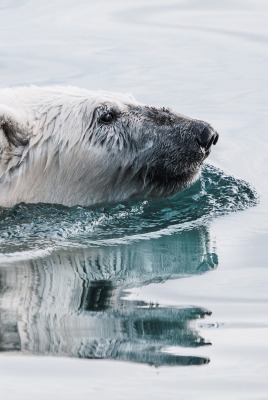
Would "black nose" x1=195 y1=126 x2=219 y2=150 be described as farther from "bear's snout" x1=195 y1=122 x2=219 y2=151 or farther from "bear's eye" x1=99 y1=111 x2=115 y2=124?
"bear's eye" x1=99 y1=111 x2=115 y2=124

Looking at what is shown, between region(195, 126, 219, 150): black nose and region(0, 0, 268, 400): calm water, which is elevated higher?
region(195, 126, 219, 150): black nose

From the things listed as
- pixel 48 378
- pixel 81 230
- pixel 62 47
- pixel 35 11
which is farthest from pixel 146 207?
pixel 35 11

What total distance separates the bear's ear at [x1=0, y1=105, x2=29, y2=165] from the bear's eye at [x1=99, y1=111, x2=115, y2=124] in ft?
2.28

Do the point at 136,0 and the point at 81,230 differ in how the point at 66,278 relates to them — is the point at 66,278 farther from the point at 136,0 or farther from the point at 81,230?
the point at 136,0

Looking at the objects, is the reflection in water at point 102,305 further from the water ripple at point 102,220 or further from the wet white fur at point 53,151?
the wet white fur at point 53,151

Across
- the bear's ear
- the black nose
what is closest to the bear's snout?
the black nose

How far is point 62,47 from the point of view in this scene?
1614 centimetres

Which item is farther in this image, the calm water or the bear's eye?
the bear's eye

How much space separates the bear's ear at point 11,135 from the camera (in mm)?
9570

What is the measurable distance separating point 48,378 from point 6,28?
10.5 metres

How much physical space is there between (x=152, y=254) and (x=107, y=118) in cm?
134

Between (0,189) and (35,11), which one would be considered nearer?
(0,189)

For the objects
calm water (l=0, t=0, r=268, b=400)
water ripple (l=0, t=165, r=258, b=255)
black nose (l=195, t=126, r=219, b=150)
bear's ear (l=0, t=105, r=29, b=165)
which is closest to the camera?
calm water (l=0, t=0, r=268, b=400)

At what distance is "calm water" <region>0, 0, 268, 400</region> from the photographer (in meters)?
7.18
